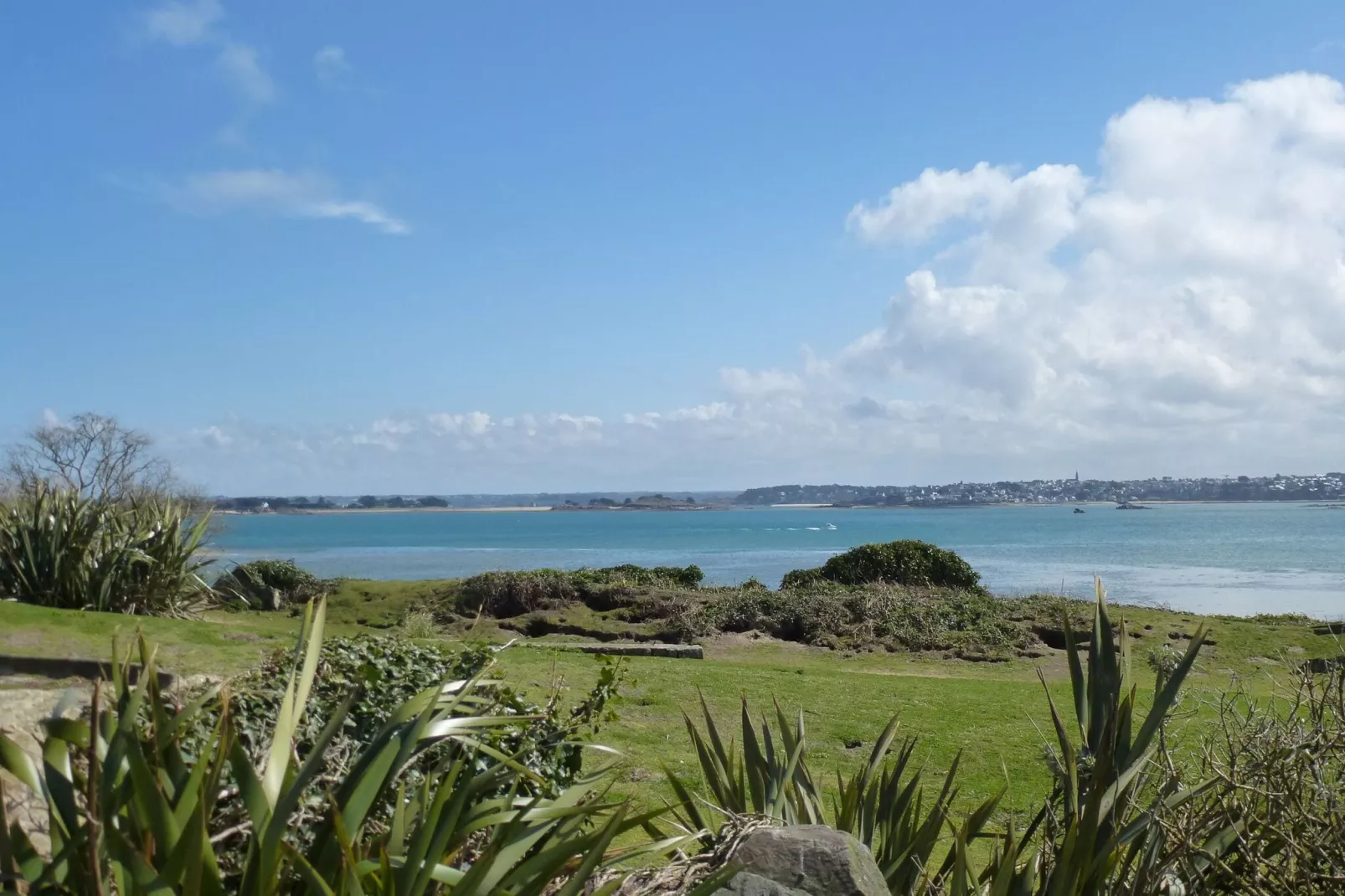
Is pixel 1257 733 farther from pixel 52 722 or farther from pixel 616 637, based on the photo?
pixel 616 637

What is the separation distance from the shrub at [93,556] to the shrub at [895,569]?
16275mm

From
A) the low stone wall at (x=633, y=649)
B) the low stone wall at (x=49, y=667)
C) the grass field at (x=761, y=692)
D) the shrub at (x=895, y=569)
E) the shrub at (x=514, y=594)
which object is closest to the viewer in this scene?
the low stone wall at (x=49, y=667)

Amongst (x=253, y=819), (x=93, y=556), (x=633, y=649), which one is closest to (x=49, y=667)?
(x=93, y=556)

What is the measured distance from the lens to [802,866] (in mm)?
3062

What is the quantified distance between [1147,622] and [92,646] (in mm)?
19386

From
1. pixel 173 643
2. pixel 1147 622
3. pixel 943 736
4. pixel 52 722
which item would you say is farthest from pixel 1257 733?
pixel 1147 622

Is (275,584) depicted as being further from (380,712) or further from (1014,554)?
(1014,554)

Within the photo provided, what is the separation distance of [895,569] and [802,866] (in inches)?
999

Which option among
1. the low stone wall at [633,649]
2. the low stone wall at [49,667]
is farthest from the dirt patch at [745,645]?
the low stone wall at [49,667]

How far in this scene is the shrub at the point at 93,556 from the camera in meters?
13.0

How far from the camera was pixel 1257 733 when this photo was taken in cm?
379

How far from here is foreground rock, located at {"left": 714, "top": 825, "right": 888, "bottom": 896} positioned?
299 cm

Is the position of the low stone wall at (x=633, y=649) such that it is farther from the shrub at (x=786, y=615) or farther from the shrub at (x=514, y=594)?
the shrub at (x=514, y=594)

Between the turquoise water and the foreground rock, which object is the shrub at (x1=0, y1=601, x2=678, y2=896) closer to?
the foreground rock
